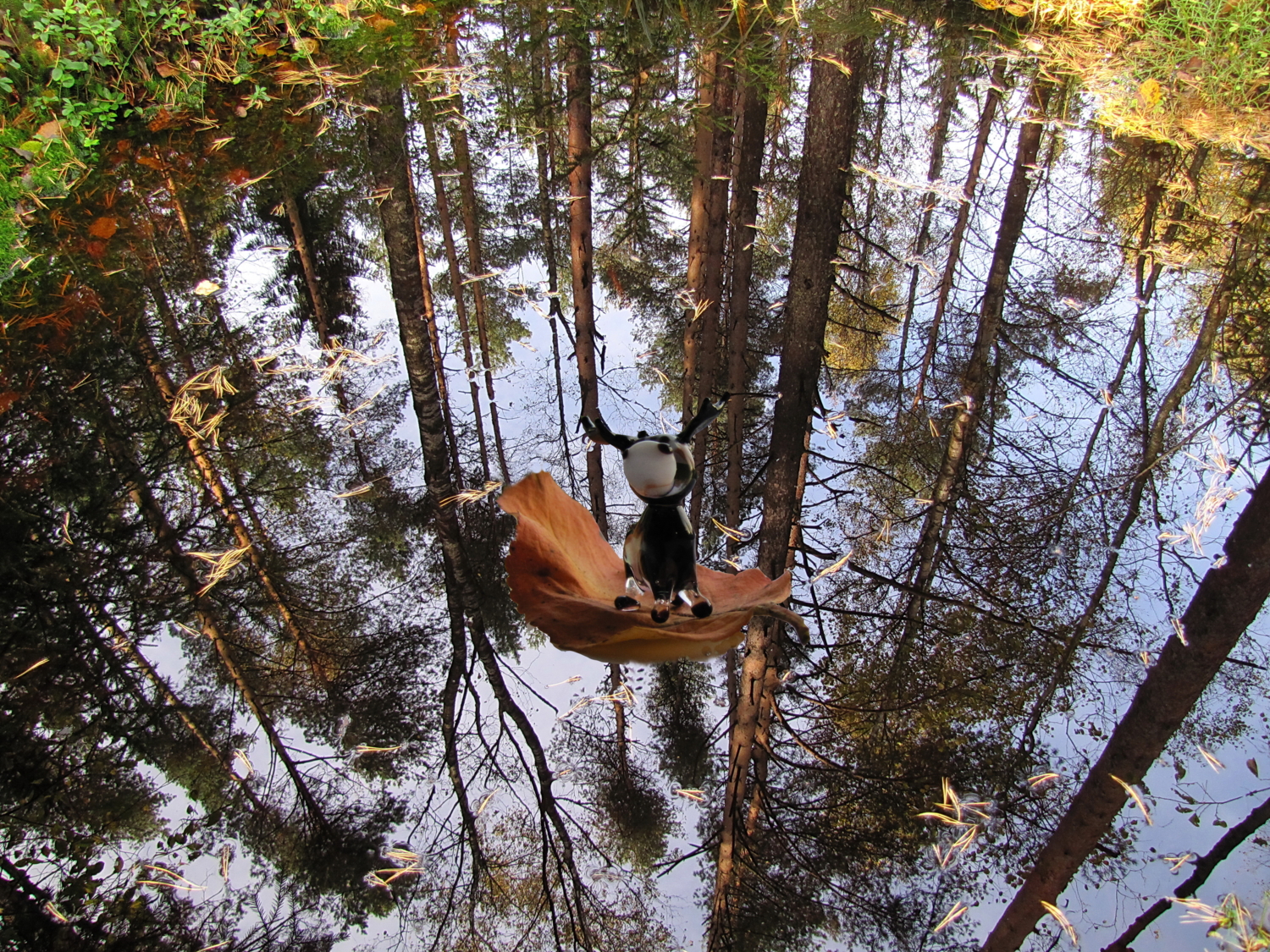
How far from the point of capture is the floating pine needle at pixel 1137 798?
2723 millimetres

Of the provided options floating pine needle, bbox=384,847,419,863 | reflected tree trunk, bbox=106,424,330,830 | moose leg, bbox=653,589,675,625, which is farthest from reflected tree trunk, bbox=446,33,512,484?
moose leg, bbox=653,589,675,625

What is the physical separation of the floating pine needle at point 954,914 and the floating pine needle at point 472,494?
12.2ft

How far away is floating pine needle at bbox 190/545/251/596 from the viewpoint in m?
3.74

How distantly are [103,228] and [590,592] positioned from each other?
15.6 feet

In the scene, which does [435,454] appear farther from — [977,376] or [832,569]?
[977,376]

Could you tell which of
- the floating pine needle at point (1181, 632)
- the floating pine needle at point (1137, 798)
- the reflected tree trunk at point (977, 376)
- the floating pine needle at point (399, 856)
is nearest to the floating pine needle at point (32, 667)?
the floating pine needle at point (399, 856)

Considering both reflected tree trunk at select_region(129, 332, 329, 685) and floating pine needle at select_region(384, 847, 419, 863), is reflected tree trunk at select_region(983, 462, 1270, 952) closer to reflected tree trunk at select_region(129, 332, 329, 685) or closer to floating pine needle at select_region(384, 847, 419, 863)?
floating pine needle at select_region(384, 847, 419, 863)

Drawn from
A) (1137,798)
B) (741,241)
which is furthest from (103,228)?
(1137,798)

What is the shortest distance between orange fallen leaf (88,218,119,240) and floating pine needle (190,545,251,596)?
2449 millimetres

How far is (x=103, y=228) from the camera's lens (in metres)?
4.41

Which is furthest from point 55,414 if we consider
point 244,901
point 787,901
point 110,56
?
point 787,901

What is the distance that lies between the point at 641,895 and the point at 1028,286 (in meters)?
5.78

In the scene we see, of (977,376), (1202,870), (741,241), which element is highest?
(741,241)

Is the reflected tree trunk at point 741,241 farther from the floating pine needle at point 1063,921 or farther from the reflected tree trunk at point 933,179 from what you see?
the floating pine needle at point 1063,921
